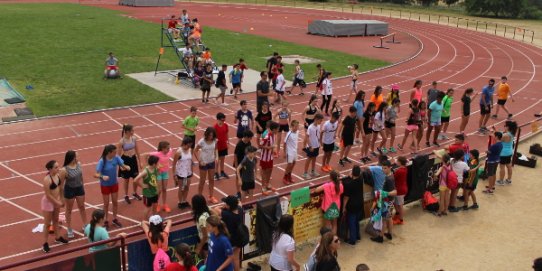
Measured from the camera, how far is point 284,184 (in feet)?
43.8

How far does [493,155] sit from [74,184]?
31.9 ft

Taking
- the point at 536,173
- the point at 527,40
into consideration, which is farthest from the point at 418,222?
the point at 527,40

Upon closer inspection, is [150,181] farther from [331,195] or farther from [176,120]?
[176,120]

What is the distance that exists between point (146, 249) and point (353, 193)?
4.12 meters

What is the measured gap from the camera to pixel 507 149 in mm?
13734

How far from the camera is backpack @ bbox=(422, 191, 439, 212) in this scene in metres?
12.3

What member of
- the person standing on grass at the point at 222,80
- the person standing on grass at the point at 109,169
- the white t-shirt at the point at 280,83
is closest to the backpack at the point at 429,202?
the person standing on grass at the point at 109,169

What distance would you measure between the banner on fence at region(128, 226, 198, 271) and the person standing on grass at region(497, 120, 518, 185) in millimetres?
8831

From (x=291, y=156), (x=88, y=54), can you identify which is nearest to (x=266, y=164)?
(x=291, y=156)

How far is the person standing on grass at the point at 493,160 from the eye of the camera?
13.2 m

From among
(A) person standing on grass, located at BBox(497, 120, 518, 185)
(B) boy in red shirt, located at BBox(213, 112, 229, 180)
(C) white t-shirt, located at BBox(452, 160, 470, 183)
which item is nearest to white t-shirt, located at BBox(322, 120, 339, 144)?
(B) boy in red shirt, located at BBox(213, 112, 229, 180)

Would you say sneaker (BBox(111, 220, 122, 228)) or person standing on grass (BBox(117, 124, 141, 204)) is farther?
person standing on grass (BBox(117, 124, 141, 204))

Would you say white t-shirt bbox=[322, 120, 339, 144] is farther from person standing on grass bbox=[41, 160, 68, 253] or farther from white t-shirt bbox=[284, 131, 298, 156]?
person standing on grass bbox=[41, 160, 68, 253]

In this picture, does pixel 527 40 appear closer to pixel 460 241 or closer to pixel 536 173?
pixel 536 173
